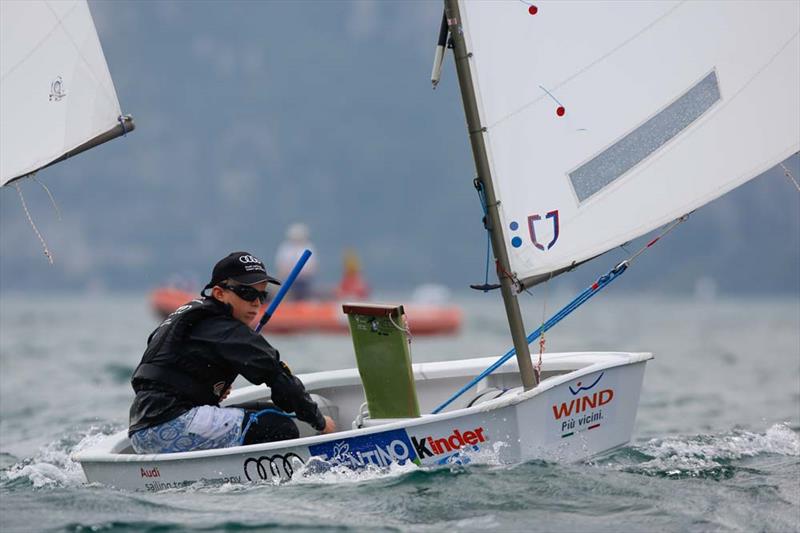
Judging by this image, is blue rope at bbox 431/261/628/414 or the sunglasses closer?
the sunglasses

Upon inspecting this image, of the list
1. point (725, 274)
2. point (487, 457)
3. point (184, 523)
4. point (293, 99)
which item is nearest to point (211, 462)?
point (184, 523)

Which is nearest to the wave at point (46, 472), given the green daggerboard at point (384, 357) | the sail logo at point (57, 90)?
the green daggerboard at point (384, 357)

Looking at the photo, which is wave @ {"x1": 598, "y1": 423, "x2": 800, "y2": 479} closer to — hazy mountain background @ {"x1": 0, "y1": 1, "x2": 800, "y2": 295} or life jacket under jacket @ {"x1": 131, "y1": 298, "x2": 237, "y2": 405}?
life jacket under jacket @ {"x1": 131, "y1": 298, "x2": 237, "y2": 405}

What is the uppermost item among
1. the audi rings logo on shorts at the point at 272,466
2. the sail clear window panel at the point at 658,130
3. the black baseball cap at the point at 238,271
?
the sail clear window panel at the point at 658,130

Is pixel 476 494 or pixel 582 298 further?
pixel 582 298

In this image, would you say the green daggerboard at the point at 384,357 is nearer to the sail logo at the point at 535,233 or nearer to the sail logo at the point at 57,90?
the sail logo at the point at 535,233

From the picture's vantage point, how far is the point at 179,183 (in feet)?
452

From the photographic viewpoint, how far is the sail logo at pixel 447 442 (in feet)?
18.1

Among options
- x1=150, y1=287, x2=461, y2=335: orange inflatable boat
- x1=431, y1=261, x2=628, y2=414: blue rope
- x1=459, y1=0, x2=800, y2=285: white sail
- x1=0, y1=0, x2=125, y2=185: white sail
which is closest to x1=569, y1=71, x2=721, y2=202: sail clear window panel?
x1=459, y1=0, x2=800, y2=285: white sail

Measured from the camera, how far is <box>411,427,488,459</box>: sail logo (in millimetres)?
5527

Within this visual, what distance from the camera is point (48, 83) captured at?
227 inches

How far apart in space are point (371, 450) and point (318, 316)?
19768 millimetres

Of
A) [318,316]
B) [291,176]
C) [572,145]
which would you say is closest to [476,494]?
[572,145]

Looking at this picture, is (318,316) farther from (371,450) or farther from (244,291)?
(371,450)
